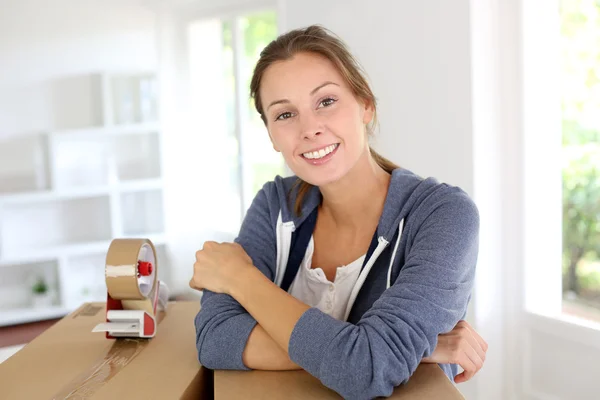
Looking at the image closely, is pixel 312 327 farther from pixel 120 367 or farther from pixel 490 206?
pixel 490 206

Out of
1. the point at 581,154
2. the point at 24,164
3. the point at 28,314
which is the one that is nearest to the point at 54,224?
the point at 24,164

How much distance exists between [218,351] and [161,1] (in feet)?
13.5

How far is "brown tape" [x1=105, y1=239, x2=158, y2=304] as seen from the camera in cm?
131

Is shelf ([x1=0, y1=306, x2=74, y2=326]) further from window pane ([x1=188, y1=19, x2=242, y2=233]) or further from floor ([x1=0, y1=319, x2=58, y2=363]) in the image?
window pane ([x1=188, y1=19, x2=242, y2=233])

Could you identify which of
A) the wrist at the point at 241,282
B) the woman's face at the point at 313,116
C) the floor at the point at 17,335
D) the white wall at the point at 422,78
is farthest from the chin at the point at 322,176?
the floor at the point at 17,335

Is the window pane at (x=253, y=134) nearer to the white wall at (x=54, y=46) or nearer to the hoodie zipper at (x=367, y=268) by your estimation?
the white wall at (x=54, y=46)

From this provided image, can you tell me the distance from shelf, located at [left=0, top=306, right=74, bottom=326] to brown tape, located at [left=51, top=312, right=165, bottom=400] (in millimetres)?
3368

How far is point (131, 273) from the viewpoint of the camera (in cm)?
132

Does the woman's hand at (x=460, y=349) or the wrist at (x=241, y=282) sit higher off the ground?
the wrist at (x=241, y=282)

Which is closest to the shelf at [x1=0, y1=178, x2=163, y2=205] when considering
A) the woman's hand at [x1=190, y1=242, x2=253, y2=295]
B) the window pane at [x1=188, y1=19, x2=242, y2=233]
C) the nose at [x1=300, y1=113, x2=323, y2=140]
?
the window pane at [x1=188, y1=19, x2=242, y2=233]

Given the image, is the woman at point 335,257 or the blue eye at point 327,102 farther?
the blue eye at point 327,102

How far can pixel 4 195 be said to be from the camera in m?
4.37

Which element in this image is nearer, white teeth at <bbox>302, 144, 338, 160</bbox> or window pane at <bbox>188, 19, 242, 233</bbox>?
white teeth at <bbox>302, 144, 338, 160</bbox>

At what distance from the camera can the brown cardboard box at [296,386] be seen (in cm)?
103
